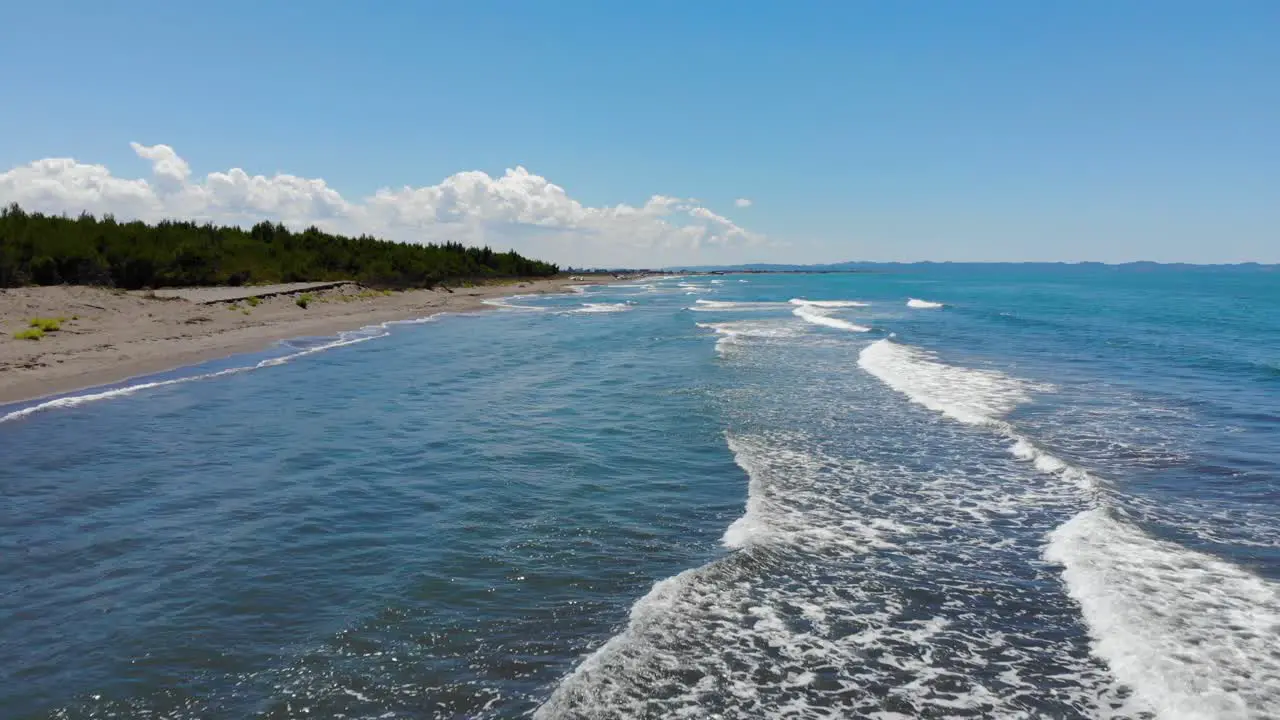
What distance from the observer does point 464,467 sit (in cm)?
1312

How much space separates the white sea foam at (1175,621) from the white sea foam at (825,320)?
33.6 m

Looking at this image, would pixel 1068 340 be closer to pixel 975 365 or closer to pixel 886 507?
pixel 975 365

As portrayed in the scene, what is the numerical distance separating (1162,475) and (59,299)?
1573 inches

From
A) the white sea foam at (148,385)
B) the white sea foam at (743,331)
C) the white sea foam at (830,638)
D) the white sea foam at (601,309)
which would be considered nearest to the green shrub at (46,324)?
the white sea foam at (148,385)

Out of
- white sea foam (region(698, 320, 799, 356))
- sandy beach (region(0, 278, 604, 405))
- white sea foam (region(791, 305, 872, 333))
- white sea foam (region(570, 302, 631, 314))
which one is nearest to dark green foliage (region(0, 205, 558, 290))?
sandy beach (region(0, 278, 604, 405))

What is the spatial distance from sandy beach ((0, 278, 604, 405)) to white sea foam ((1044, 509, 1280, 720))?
21.9m

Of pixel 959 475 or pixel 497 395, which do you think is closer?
pixel 959 475

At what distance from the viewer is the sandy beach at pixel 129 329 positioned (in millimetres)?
21500

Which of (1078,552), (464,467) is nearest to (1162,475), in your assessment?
(1078,552)

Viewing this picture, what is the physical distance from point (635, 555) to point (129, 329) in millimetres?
29863

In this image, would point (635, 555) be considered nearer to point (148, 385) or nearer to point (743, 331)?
point (148, 385)

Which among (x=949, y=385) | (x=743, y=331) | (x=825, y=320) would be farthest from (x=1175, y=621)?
(x=825, y=320)

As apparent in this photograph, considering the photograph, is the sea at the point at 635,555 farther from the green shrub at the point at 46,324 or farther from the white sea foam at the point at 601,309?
the white sea foam at the point at 601,309

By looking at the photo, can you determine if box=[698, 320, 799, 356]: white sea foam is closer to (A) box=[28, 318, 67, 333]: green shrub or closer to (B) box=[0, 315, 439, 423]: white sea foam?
(B) box=[0, 315, 439, 423]: white sea foam
